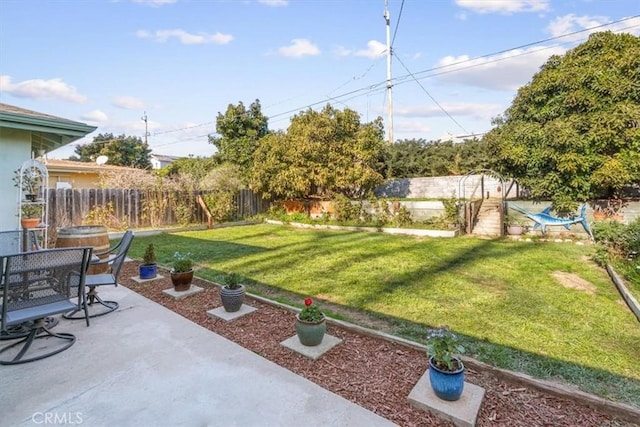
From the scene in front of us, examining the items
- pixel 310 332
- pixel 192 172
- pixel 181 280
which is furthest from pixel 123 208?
pixel 310 332

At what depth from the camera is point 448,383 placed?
1961 mm

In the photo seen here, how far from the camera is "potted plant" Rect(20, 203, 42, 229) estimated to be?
4.92 meters

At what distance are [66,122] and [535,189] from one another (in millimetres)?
10718

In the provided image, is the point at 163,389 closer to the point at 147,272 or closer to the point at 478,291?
the point at 147,272

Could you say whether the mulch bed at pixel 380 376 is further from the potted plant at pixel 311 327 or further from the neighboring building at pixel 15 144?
the neighboring building at pixel 15 144

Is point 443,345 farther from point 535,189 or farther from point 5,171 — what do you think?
point 535,189

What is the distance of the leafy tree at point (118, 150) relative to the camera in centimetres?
2628

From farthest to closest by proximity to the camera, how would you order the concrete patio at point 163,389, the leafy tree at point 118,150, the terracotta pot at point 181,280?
the leafy tree at point 118,150
the terracotta pot at point 181,280
the concrete patio at point 163,389

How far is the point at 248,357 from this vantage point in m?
2.60

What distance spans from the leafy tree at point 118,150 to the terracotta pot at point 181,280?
26519 millimetres

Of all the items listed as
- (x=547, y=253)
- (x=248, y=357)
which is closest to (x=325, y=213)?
(x=547, y=253)

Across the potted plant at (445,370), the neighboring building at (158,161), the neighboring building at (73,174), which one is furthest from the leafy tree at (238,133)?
the neighboring building at (158,161)

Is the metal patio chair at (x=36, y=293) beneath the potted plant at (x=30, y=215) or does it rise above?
beneath

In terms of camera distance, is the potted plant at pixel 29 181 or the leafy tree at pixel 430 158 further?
the leafy tree at pixel 430 158
